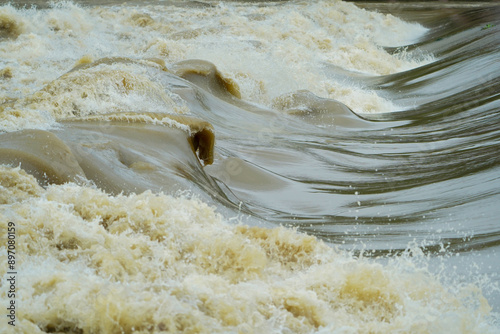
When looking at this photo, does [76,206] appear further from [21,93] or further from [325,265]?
[21,93]

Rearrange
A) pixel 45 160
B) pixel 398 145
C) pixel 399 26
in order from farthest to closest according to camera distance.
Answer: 1. pixel 399 26
2. pixel 398 145
3. pixel 45 160

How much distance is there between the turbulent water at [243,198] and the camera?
2891 millimetres

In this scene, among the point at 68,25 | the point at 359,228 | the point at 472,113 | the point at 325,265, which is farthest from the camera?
the point at 68,25

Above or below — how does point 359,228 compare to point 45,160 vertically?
below

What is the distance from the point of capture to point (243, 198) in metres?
5.32

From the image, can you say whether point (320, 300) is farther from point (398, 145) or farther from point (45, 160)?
Result: point (398, 145)

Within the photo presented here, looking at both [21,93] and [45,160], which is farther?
[21,93]

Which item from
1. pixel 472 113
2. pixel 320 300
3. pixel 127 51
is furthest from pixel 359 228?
pixel 127 51

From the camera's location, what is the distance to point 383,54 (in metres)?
15.5

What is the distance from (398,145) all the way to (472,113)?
4.35 ft

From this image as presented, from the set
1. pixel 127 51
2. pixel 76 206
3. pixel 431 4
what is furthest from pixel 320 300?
pixel 431 4

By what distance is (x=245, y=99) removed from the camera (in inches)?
351

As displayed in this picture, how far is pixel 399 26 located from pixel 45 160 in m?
18.6

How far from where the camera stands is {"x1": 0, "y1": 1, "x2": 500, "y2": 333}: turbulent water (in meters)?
2.89
